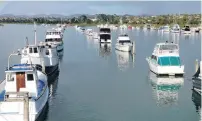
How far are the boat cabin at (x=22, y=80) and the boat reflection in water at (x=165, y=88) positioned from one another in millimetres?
13034

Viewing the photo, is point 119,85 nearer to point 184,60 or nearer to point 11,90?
point 11,90

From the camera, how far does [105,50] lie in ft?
308

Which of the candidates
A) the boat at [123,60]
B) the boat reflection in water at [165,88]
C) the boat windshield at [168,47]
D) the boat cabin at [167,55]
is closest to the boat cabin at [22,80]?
the boat reflection in water at [165,88]

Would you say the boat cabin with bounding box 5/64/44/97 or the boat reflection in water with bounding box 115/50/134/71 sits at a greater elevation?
the boat cabin with bounding box 5/64/44/97

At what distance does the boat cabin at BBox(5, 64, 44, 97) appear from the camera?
3409 centimetres

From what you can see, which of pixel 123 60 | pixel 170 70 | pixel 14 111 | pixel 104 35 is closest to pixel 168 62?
pixel 170 70

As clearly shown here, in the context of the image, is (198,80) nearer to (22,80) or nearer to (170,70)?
(170,70)

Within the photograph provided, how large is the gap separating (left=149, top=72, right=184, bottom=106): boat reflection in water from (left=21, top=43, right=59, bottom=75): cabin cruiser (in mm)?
13129

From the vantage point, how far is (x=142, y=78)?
181ft

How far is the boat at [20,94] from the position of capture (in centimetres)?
3100

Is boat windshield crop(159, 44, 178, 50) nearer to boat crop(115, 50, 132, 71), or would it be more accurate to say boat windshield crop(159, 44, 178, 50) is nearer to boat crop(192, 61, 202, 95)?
boat crop(115, 50, 132, 71)

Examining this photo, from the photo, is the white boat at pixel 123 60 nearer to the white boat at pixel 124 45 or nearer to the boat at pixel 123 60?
the boat at pixel 123 60

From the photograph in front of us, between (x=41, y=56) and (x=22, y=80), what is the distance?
58.9 ft

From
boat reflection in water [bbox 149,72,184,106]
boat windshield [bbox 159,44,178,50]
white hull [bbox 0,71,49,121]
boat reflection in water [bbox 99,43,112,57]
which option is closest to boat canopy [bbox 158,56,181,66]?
boat reflection in water [bbox 149,72,184,106]
